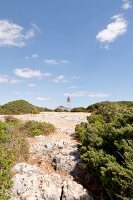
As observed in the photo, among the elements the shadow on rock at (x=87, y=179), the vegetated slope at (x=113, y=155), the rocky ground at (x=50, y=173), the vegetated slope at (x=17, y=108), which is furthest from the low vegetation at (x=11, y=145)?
the vegetated slope at (x=17, y=108)

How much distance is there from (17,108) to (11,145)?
1961 cm

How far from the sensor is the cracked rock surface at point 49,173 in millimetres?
10836

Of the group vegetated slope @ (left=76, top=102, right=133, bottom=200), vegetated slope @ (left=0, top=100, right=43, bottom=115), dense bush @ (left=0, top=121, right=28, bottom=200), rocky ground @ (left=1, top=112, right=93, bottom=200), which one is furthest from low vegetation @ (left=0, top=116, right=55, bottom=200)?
vegetated slope @ (left=0, top=100, right=43, bottom=115)

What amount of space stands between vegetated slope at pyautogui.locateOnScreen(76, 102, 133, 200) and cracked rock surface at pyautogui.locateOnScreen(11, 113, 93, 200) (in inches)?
28.3

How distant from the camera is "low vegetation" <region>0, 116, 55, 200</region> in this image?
9974mm

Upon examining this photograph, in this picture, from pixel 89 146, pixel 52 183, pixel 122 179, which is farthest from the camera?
pixel 89 146

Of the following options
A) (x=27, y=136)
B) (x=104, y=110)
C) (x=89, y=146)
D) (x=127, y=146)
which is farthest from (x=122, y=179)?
(x=104, y=110)

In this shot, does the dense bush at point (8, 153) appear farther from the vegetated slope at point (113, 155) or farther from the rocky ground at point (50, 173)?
the vegetated slope at point (113, 155)

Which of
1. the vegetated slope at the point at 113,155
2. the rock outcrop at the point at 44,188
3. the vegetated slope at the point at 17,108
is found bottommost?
the rock outcrop at the point at 44,188

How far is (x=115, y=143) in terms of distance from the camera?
11.5 metres

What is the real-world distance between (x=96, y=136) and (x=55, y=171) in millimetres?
2063

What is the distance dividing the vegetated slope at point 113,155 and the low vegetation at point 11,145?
253 centimetres

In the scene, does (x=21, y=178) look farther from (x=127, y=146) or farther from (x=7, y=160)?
(x=127, y=146)

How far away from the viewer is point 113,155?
11633mm
